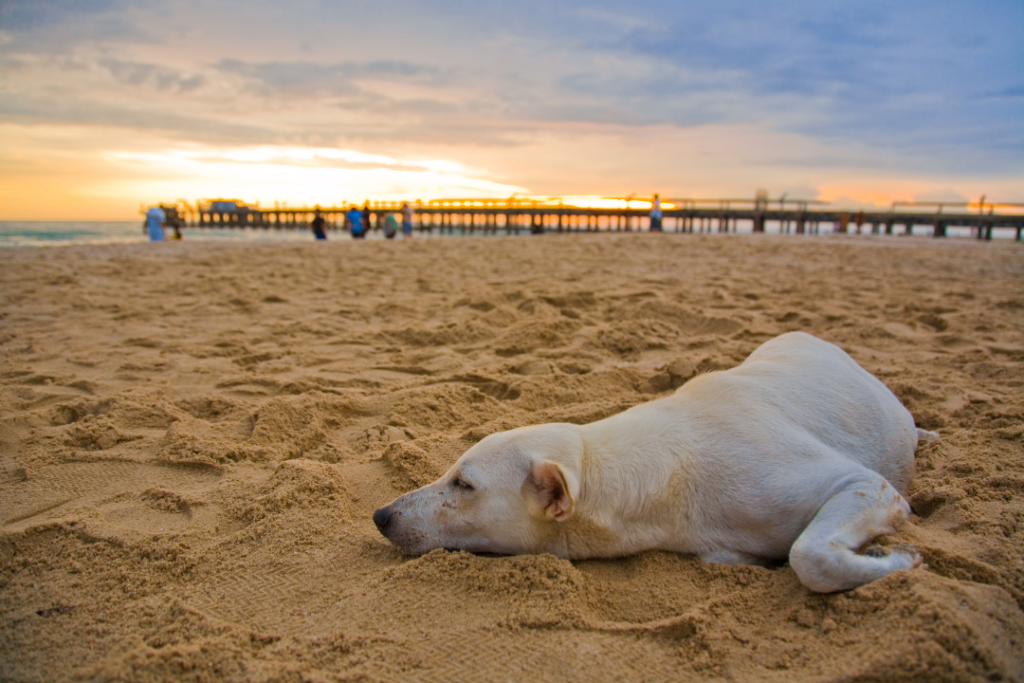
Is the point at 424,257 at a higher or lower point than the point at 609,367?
higher

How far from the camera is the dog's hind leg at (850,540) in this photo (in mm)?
1981

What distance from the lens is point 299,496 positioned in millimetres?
2742

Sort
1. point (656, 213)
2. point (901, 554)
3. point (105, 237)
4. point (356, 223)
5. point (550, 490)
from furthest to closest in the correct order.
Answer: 1. point (105, 237)
2. point (656, 213)
3. point (356, 223)
4. point (550, 490)
5. point (901, 554)

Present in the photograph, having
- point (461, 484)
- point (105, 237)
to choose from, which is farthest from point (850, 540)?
point (105, 237)

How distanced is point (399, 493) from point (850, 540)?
6.33ft

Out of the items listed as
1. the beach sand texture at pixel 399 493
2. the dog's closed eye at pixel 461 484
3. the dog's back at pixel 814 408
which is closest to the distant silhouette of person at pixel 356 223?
the beach sand texture at pixel 399 493

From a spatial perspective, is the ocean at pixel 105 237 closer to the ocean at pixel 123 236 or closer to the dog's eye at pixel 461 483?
the ocean at pixel 123 236

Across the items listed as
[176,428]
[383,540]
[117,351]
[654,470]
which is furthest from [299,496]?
[117,351]

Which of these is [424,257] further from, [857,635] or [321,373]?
[857,635]

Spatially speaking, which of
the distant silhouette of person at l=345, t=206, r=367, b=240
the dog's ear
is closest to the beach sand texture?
the dog's ear

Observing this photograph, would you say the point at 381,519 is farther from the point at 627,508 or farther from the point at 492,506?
the point at 627,508

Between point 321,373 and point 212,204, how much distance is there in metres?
81.4

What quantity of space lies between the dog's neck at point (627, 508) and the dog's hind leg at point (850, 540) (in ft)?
1.56

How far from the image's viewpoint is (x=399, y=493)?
113 inches
